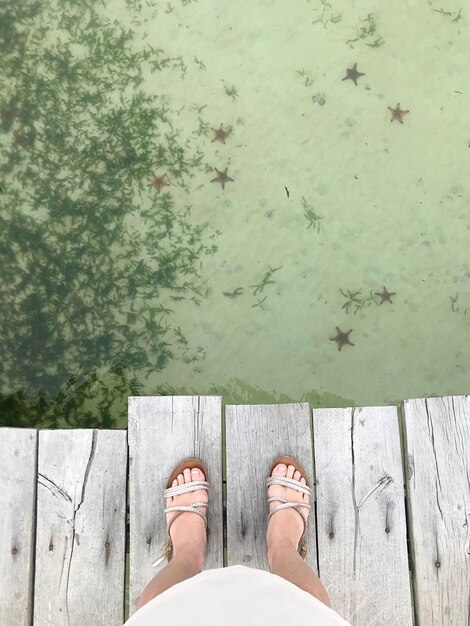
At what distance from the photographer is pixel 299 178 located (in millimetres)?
2430

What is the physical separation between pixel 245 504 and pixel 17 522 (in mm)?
729

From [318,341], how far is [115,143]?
120cm

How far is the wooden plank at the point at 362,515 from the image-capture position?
179 cm

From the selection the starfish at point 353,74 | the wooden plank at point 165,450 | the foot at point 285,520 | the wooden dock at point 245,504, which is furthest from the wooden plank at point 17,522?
the starfish at point 353,74

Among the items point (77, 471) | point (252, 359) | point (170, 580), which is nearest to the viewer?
point (170, 580)

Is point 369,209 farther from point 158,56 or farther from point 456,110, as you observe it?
point 158,56

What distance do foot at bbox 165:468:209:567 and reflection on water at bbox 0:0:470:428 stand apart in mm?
634

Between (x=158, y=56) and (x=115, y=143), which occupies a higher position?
(x=158, y=56)

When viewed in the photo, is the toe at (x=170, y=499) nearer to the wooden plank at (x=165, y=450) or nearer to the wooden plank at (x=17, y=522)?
the wooden plank at (x=165, y=450)

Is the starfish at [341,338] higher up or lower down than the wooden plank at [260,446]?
higher up

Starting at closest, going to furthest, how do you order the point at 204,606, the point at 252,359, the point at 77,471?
the point at 204,606
the point at 77,471
the point at 252,359

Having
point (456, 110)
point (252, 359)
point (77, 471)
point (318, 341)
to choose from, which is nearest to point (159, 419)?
point (77, 471)

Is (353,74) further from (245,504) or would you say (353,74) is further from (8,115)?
(245,504)

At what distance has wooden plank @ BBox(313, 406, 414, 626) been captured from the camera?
179 cm
